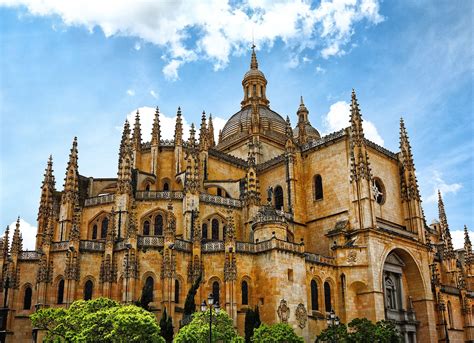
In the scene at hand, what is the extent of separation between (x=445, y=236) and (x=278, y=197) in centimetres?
2164

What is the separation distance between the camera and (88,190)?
46188 millimetres

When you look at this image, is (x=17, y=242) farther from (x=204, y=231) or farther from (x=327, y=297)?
(x=327, y=297)

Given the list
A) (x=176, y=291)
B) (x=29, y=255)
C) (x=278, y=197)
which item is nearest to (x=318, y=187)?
(x=278, y=197)

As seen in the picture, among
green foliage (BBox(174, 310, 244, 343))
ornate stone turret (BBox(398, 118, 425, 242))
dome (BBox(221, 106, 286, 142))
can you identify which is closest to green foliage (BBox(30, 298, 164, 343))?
green foliage (BBox(174, 310, 244, 343))

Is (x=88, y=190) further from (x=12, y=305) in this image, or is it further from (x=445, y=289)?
(x=445, y=289)

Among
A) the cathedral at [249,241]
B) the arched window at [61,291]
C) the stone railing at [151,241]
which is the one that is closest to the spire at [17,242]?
the cathedral at [249,241]

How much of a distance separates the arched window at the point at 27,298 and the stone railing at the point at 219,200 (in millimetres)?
13771

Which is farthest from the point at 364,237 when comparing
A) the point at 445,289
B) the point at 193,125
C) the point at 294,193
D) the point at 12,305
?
the point at 12,305

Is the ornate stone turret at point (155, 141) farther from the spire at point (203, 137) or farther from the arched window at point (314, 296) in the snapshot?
the arched window at point (314, 296)

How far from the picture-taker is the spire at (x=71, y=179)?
42875mm

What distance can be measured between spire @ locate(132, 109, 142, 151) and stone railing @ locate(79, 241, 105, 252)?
13.9 metres

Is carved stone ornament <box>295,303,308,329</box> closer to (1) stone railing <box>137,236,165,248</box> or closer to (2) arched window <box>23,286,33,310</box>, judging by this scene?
(1) stone railing <box>137,236,165,248</box>

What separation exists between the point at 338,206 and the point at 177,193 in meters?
13.2

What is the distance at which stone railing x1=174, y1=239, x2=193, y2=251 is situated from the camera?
3715 cm
